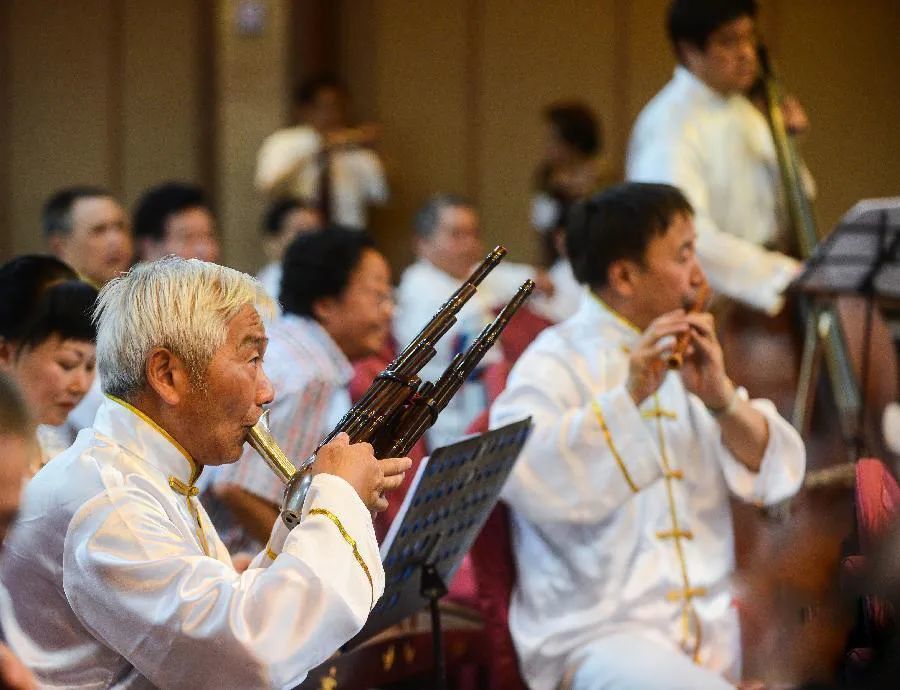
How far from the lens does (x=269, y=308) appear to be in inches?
102

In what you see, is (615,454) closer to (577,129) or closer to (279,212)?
(577,129)

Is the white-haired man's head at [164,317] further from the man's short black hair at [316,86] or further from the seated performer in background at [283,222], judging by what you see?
the man's short black hair at [316,86]

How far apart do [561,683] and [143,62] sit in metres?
5.81

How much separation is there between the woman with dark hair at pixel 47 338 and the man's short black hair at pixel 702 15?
8.92 ft

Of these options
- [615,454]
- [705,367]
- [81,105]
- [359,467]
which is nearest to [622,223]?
[705,367]

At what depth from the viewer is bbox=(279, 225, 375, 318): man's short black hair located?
4176 mm

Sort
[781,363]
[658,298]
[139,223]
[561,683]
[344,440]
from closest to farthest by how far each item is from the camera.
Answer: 1. [344,440]
2. [561,683]
3. [658,298]
4. [781,363]
5. [139,223]

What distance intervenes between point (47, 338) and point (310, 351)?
0.93m

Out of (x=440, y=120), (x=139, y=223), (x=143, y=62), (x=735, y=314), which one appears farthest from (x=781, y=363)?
(x=143, y=62)

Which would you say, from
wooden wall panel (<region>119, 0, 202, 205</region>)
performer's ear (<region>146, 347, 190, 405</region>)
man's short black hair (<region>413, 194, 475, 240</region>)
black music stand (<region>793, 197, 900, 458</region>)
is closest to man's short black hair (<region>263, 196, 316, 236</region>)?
man's short black hair (<region>413, 194, 475, 240</region>)

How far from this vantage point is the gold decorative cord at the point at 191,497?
250 centimetres

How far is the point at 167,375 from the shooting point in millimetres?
2457

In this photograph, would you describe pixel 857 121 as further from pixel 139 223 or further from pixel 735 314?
pixel 139 223

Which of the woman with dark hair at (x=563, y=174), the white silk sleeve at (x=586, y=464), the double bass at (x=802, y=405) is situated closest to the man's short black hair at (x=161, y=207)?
the woman with dark hair at (x=563, y=174)
